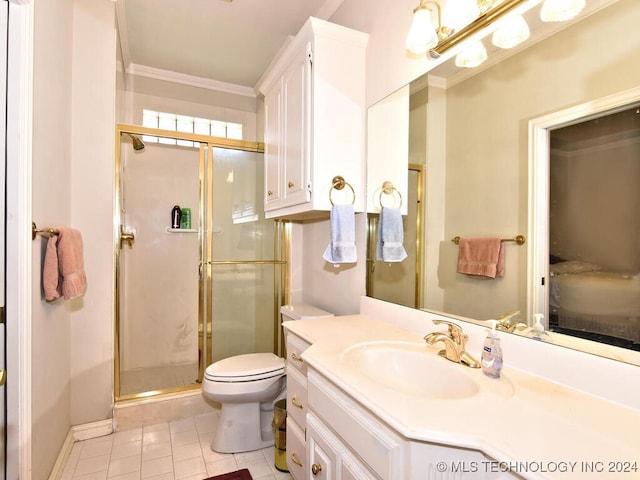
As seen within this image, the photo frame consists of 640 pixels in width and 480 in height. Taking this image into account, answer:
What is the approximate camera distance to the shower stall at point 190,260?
2.58m

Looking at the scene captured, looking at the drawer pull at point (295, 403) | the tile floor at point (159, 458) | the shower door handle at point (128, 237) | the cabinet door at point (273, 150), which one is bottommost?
the tile floor at point (159, 458)

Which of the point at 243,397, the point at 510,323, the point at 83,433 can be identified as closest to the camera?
the point at 510,323

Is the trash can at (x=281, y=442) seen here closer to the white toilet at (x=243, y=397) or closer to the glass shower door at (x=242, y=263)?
the white toilet at (x=243, y=397)

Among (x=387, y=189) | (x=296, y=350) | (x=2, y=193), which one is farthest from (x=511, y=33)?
(x=2, y=193)

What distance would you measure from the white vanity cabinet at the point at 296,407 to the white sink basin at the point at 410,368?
1.13 feet

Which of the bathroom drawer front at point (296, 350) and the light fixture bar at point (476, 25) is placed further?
the bathroom drawer front at point (296, 350)

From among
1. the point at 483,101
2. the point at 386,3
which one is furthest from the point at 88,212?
the point at 483,101

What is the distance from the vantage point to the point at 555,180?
101 centimetres

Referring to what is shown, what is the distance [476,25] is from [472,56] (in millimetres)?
118

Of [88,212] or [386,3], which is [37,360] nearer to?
[88,212]

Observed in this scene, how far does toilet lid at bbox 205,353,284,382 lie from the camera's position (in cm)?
194

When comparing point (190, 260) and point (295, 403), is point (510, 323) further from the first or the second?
point (190, 260)

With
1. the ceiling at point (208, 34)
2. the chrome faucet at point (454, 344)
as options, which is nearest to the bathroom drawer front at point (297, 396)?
the chrome faucet at point (454, 344)

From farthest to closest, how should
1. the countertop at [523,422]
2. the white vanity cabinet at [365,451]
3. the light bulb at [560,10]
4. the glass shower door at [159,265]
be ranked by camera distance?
1. the glass shower door at [159,265]
2. the light bulb at [560,10]
3. the white vanity cabinet at [365,451]
4. the countertop at [523,422]
